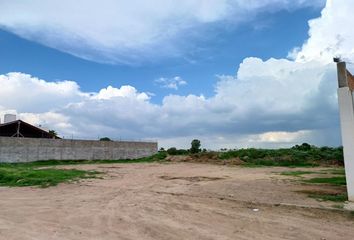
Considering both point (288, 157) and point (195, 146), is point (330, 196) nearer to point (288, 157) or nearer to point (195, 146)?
point (288, 157)

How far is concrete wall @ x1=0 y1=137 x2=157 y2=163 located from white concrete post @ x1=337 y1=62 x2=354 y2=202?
31.6 metres

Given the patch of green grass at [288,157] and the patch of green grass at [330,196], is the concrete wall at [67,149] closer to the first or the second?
the patch of green grass at [288,157]

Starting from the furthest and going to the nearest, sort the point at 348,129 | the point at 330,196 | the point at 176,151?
the point at 176,151 → the point at 330,196 → the point at 348,129

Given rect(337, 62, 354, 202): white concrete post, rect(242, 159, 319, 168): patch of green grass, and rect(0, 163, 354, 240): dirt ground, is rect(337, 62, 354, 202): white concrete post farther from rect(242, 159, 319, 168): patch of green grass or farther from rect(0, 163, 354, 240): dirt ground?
rect(242, 159, 319, 168): patch of green grass

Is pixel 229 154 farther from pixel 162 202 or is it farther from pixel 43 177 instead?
pixel 162 202

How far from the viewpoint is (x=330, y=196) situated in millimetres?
12078

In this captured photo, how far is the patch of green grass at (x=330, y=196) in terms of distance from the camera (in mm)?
11508

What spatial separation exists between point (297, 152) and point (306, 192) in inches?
994

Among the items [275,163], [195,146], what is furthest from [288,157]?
[195,146]

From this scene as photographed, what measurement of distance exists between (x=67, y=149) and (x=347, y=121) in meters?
33.7

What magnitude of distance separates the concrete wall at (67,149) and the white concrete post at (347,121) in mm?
31639

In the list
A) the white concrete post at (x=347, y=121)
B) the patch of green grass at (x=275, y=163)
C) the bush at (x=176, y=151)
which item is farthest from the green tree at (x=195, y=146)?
the white concrete post at (x=347, y=121)

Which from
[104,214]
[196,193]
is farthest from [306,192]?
[104,214]

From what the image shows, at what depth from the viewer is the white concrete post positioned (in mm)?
11578
